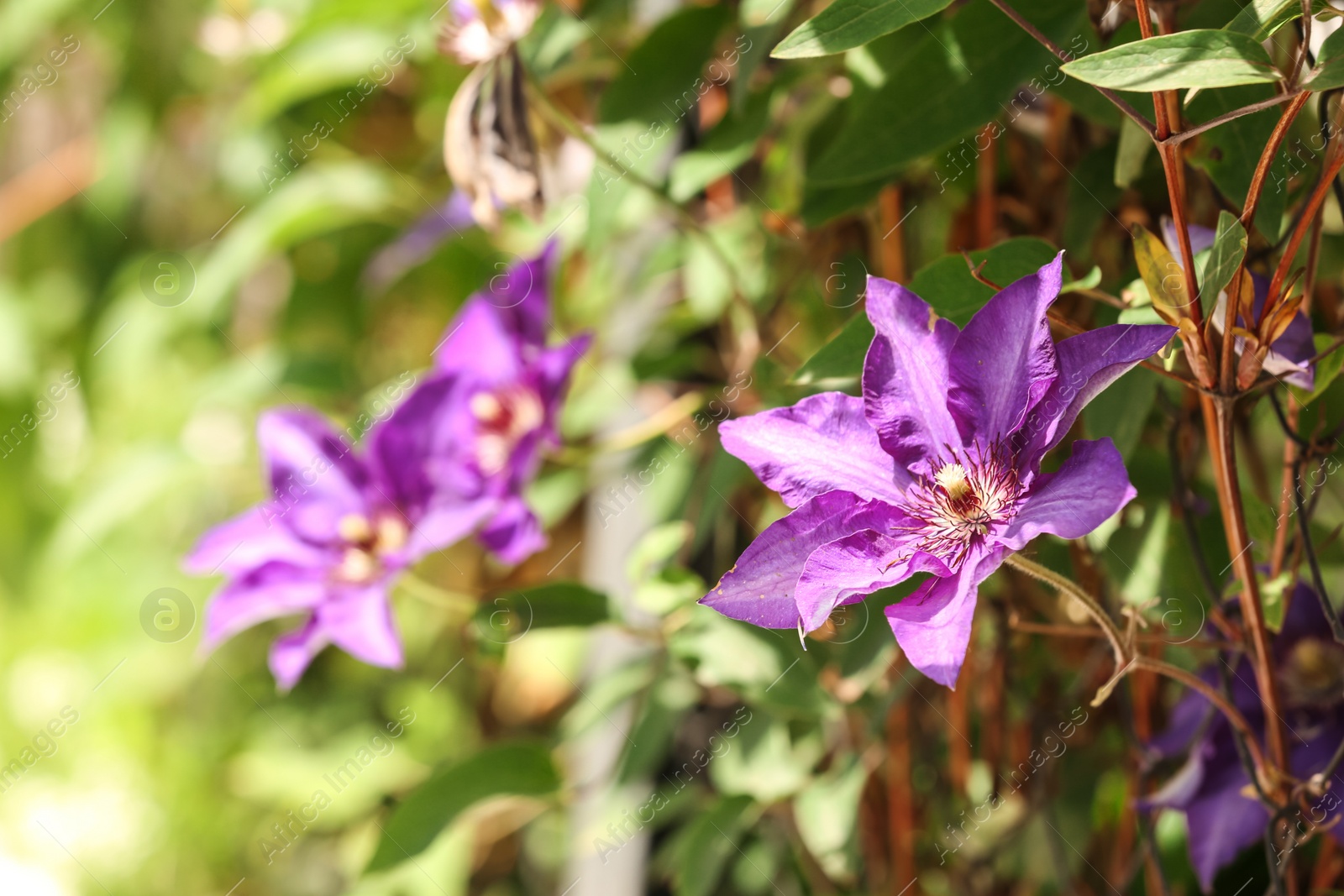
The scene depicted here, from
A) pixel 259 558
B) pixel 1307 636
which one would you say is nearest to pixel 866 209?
pixel 1307 636

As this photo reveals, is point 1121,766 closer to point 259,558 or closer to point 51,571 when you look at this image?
point 259,558

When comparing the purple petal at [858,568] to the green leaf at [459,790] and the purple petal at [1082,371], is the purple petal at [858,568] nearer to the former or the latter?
the purple petal at [1082,371]

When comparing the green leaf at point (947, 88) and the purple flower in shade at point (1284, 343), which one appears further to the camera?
the green leaf at point (947, 88)

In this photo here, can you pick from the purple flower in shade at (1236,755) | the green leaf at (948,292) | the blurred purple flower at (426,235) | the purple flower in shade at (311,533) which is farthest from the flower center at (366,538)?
the purple flower in shade at (1236,755)

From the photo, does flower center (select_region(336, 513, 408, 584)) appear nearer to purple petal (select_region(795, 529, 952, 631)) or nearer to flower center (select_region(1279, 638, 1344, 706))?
purple petal (select_region(795, 529, 952, 631))

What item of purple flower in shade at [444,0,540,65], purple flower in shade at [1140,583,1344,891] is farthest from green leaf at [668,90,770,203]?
purple flower in shade at [1140,583,1344,891]
